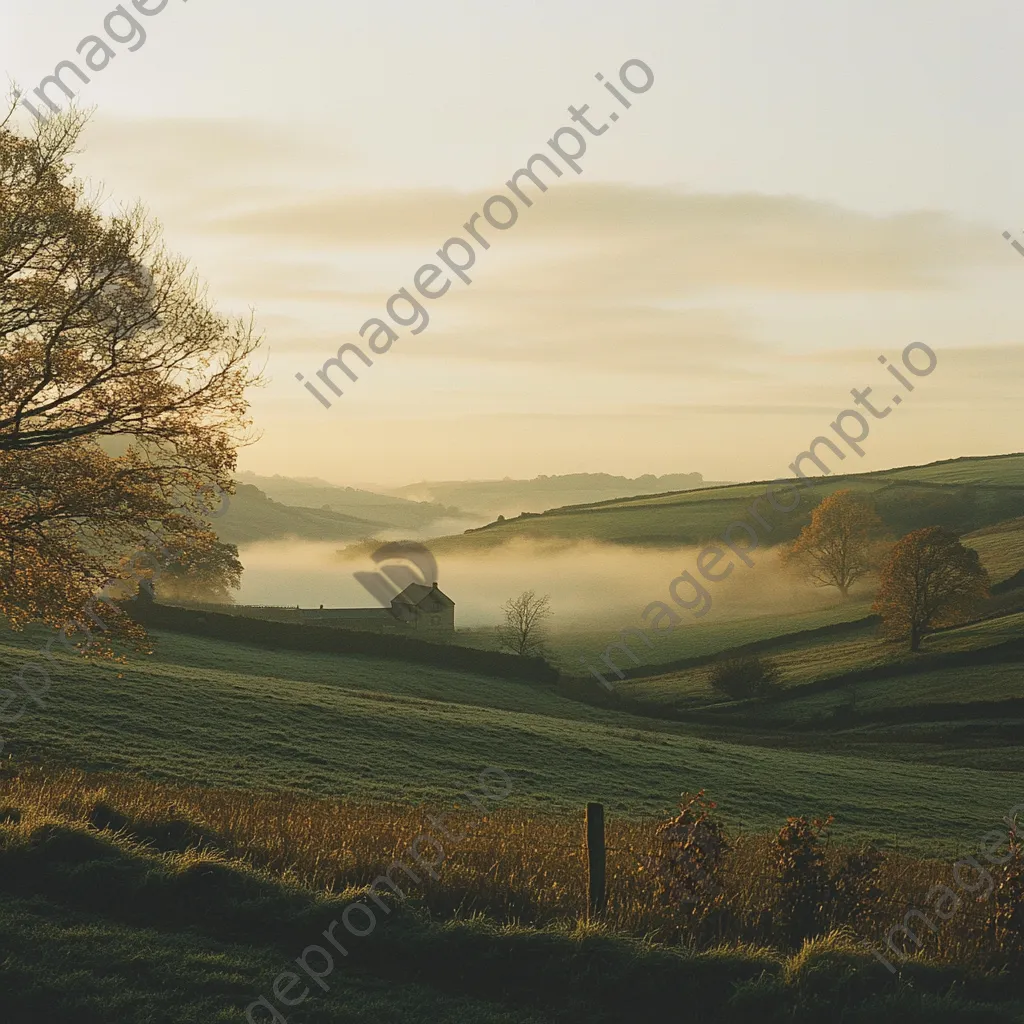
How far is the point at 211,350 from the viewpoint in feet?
78.6

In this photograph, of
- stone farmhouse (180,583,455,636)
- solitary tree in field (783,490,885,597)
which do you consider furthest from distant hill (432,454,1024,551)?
stone farmhouse (180,583,455,636)

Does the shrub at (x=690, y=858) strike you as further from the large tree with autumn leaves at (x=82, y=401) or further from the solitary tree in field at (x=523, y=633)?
the solitary tree in field at (x=523, y=633)

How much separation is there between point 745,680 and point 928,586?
20126mm

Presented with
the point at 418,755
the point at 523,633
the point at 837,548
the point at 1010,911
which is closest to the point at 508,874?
the point at 1010,911

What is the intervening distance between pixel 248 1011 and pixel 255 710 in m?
33.1

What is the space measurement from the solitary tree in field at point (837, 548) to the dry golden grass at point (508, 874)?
9903cm

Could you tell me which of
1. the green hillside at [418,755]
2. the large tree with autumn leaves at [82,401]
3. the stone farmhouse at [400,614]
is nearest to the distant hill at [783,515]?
the stone farmhouse at [400,614]

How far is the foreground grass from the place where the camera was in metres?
9.55

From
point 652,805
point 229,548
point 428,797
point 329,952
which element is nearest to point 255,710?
point 428,797

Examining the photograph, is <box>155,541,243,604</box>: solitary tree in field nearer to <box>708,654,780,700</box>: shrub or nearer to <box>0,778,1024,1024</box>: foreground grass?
<box>708,654,780,700</box>: shrub

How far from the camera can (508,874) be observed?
12492mm

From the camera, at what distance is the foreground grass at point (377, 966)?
9547 mm

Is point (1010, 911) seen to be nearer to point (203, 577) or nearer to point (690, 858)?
point (690, 858)

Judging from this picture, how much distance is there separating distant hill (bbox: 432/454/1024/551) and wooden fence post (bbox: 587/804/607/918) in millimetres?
120369
